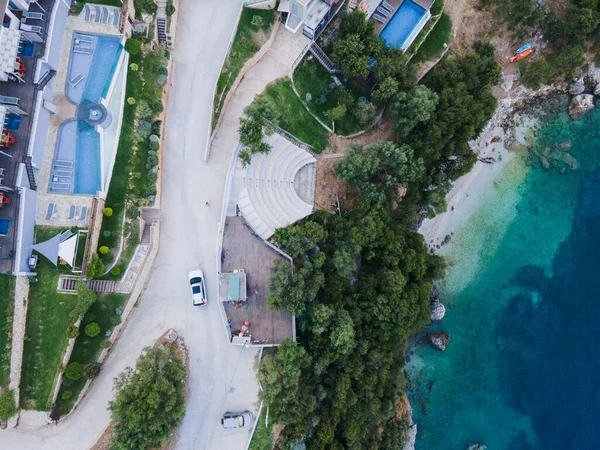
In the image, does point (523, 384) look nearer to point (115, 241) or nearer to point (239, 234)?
point (239, 234)

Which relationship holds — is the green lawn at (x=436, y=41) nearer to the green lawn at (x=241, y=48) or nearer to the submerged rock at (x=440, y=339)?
the green lawn at (x=241, y=48)

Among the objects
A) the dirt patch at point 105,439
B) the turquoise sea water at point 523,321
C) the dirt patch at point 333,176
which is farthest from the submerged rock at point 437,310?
the dirt patch at point 105,439

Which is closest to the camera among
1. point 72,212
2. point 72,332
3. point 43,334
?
point 72,332

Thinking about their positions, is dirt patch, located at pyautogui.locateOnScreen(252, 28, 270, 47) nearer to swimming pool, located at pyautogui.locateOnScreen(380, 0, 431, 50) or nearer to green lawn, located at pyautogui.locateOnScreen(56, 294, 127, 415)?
swimming pool, located at pyautogui.locateOnScreen(380, 0, 431, 50)

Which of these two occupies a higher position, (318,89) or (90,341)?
(318,89)

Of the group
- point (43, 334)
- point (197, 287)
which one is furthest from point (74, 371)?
point (197, 287)

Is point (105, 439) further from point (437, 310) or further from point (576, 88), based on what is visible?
point (576, 88)
